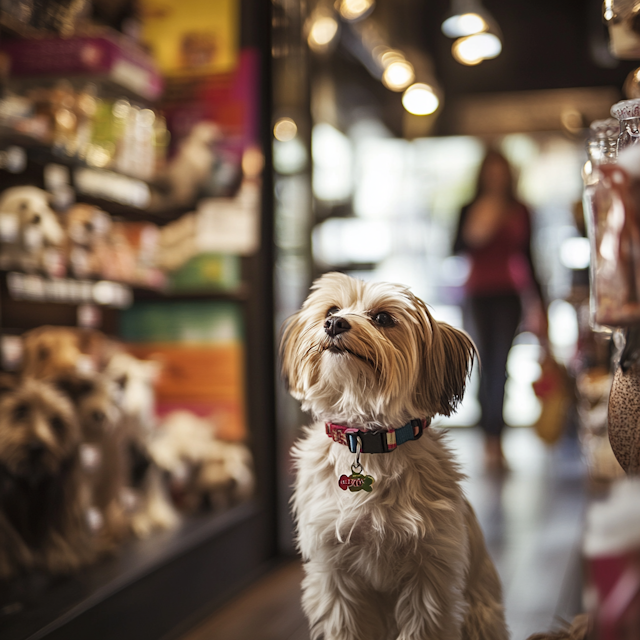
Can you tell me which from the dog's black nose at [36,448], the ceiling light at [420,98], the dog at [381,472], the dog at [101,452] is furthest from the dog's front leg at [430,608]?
the ceiling light at [420,98]

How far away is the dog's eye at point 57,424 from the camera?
1.94 metres

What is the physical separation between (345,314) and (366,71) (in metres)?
6.26

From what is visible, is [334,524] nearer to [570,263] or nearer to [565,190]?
[570,263]

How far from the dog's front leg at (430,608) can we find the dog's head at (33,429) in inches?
46.5

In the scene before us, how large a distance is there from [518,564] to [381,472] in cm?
181

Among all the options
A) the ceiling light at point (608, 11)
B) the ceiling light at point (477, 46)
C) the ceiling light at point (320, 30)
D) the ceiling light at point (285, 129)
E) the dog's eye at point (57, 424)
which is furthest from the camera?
the ceiling light at point (477, 46)

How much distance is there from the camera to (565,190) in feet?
23.3

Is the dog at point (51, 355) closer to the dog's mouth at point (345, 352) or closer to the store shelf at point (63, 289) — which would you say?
the store shelf at point (63, 289)

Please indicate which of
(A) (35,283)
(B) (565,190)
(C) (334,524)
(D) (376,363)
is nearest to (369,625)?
(C) (334,524)

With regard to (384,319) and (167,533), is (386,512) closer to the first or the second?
(384,319)

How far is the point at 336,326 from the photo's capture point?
108 cm

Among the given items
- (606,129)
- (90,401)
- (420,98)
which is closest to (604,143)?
(606,129)

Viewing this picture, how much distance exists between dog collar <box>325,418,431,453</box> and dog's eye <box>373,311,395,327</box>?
0.54ft

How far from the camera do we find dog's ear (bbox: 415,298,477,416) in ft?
3.65
